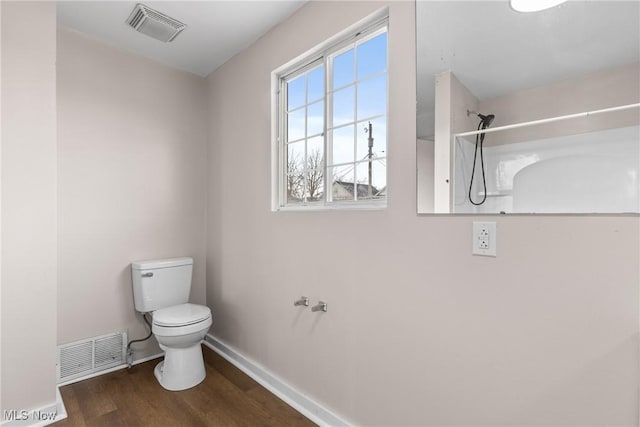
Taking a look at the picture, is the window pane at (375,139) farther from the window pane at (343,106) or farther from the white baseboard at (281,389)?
the white baseboard at (281,389)

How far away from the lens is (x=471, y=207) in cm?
121

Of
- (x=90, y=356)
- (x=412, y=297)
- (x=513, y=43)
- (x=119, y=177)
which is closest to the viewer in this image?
(x=513, y=43)

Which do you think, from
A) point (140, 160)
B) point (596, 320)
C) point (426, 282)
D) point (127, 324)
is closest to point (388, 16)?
point (426, 282)

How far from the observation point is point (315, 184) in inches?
78.4

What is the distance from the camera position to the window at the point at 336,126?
163 centimetres

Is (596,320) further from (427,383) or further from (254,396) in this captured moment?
(254,396)

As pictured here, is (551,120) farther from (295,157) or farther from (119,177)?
(119,177)

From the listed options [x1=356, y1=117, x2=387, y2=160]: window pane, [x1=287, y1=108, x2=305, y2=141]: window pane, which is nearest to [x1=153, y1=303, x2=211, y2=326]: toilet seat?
[x1=287, y1=108, x2=305, y2=141]: window pane

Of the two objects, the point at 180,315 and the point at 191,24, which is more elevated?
the point at 191,24

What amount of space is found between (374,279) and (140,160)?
6.64ft

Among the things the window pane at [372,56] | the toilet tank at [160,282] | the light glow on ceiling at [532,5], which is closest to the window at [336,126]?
the window pane at [372,56]

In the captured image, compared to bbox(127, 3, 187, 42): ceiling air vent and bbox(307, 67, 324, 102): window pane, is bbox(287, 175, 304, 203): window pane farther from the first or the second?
bbox(127, 3, 187, 42): ceiling air vent

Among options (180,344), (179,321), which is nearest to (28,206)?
(179,321)

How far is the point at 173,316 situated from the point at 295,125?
58.6 inches
